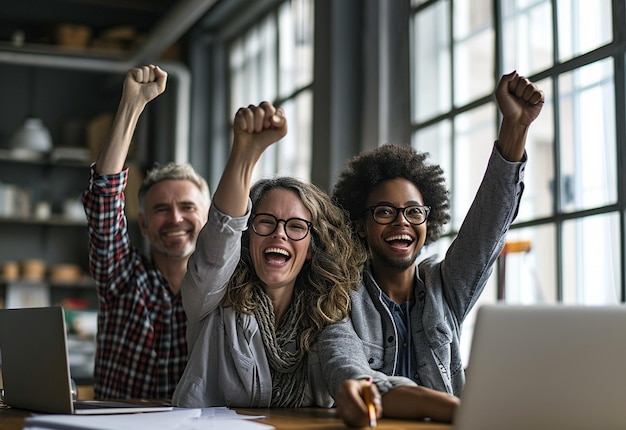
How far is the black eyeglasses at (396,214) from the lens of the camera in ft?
6.30

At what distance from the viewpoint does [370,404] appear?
1408 mm

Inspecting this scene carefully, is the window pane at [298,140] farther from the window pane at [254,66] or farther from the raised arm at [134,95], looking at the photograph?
the raised arm at [134,95]

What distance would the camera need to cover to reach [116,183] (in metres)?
2.30

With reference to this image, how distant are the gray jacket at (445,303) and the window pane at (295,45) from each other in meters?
2.81

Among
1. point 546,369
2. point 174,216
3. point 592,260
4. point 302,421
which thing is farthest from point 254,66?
point 546,369

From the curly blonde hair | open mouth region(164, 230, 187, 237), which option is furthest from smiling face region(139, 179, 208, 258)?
the curly blonde hair

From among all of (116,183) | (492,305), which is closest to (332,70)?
(116,183)

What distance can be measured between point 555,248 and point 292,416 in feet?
4.77

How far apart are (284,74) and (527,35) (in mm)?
2238

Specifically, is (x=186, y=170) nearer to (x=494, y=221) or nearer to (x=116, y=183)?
(x=116, y=183)

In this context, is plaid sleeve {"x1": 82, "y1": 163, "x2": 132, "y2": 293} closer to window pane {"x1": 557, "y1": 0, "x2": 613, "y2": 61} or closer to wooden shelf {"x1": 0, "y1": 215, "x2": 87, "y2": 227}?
window pane {"x1": 557, "y1": 0, "x2": 613, "y2": 61}

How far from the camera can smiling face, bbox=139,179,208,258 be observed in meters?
2.71

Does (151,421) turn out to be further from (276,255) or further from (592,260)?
(592,260)

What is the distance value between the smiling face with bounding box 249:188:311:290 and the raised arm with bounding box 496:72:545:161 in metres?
0.45
